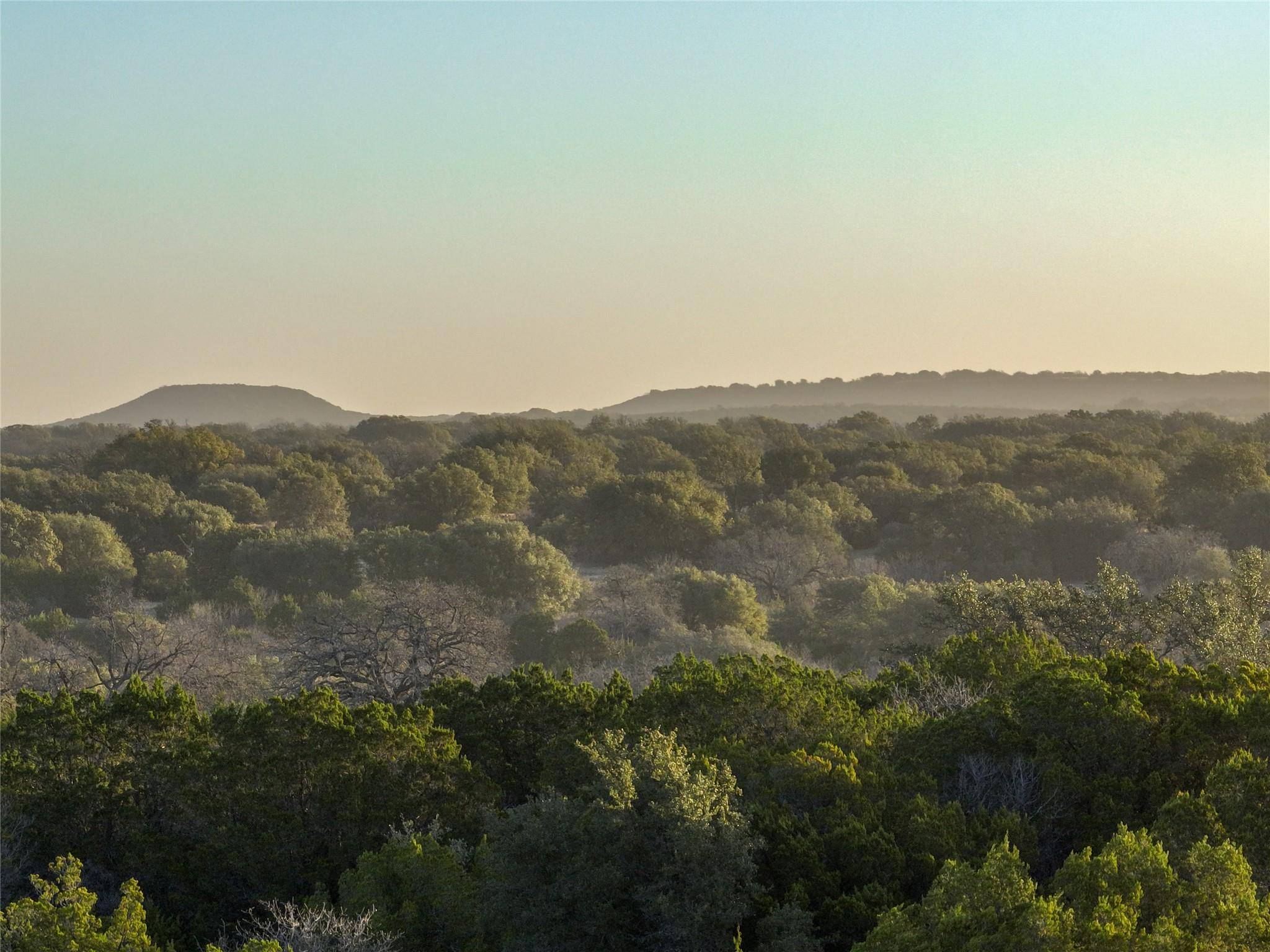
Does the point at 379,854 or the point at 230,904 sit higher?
the point at 379,854

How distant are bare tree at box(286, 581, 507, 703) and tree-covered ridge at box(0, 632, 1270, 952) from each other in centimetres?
447

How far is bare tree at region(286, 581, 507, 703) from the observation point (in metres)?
19.4

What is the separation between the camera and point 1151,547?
34.2m

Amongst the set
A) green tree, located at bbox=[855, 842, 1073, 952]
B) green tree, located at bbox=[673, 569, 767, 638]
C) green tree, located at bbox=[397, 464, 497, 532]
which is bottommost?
green tree, located at bbox=[673, 569, 767, 638]

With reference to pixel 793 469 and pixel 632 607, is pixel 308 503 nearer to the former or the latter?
pixel 793 469

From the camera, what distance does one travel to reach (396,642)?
74.5 ft

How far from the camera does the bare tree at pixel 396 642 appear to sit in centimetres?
1941

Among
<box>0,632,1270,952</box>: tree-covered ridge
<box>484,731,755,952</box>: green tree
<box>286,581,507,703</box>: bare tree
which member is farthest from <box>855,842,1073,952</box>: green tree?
<box>286,581,507,703</box>: bare tree

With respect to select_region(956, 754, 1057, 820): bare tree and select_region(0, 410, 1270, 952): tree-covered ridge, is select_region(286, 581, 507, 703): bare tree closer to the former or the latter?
select_region(0, 410, 1270, 952): tree-covered ridge

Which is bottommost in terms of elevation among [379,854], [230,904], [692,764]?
[230,904]

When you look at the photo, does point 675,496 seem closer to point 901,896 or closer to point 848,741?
point 848,741

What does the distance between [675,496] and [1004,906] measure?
108 feet

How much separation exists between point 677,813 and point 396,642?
14.0m

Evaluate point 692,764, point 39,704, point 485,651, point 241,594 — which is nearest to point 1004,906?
point 692,764
